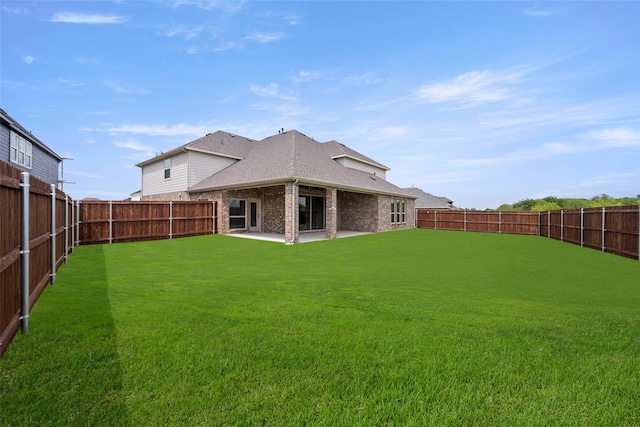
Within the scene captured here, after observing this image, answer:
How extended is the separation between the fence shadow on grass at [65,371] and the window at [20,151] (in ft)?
55.3

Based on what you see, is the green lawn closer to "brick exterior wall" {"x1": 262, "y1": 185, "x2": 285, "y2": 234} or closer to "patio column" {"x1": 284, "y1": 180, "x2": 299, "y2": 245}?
"patio column" {"x1": 284, "y1": 180, "x2": 299, "y2": 245}

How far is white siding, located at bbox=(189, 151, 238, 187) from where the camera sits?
18.4m

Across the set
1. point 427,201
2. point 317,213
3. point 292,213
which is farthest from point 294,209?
point 427,201

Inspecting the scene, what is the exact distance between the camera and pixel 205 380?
244 cm

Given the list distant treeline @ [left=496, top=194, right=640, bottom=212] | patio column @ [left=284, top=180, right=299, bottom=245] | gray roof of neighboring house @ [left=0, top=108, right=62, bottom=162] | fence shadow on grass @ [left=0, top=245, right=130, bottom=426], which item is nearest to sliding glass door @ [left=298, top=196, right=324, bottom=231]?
patio column @ [left=284, top=180, right=299, bottom=245]

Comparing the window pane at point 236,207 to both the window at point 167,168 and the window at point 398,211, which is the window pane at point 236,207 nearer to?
the window at point 167,168

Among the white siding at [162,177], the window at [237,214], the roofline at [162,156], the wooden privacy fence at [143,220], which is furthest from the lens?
the white siding at [162,177]

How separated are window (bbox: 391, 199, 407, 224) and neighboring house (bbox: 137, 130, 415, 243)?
78 mm

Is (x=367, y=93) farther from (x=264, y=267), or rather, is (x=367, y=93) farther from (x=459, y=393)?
(x=459, y=393)

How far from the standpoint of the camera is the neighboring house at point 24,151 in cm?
1406

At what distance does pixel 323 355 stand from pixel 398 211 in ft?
68.9

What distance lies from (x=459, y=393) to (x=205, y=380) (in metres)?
2.13

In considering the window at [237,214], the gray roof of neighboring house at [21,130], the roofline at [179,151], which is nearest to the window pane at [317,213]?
the window at [237,214]

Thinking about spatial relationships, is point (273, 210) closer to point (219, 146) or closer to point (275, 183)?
point (275, 183)
